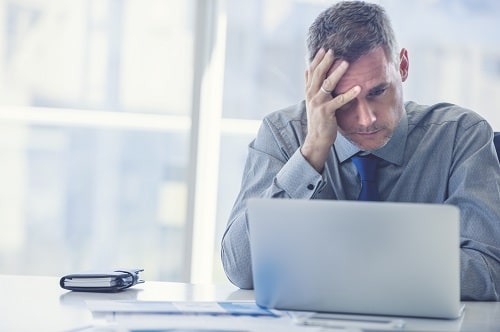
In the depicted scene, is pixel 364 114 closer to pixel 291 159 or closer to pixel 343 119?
pixel 343 119

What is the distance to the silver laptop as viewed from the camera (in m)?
1.29

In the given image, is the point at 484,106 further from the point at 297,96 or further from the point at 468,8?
the point at 297,96

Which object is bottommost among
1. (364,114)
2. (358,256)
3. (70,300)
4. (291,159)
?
(70,300)

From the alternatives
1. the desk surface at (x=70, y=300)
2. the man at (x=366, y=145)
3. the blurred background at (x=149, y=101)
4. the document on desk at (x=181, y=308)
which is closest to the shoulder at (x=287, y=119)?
the man at (x=366, y=145)

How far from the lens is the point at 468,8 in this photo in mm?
3602

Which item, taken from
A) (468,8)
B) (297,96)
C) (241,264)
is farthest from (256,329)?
(468,8)

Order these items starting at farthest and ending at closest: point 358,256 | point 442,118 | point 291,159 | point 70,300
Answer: point 442,118 → point 291,159 → point 70,300 → point 358,256

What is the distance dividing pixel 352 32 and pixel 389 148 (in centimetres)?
31

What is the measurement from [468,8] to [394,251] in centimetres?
256

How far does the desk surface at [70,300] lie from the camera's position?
51.4 inches

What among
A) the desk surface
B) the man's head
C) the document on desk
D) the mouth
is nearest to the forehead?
the man's head

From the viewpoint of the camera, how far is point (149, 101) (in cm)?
364

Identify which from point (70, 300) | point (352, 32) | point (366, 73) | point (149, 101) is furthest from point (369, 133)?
point (149, 101)

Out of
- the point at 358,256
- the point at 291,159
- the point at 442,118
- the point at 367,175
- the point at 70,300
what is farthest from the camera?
the point at 442,118
